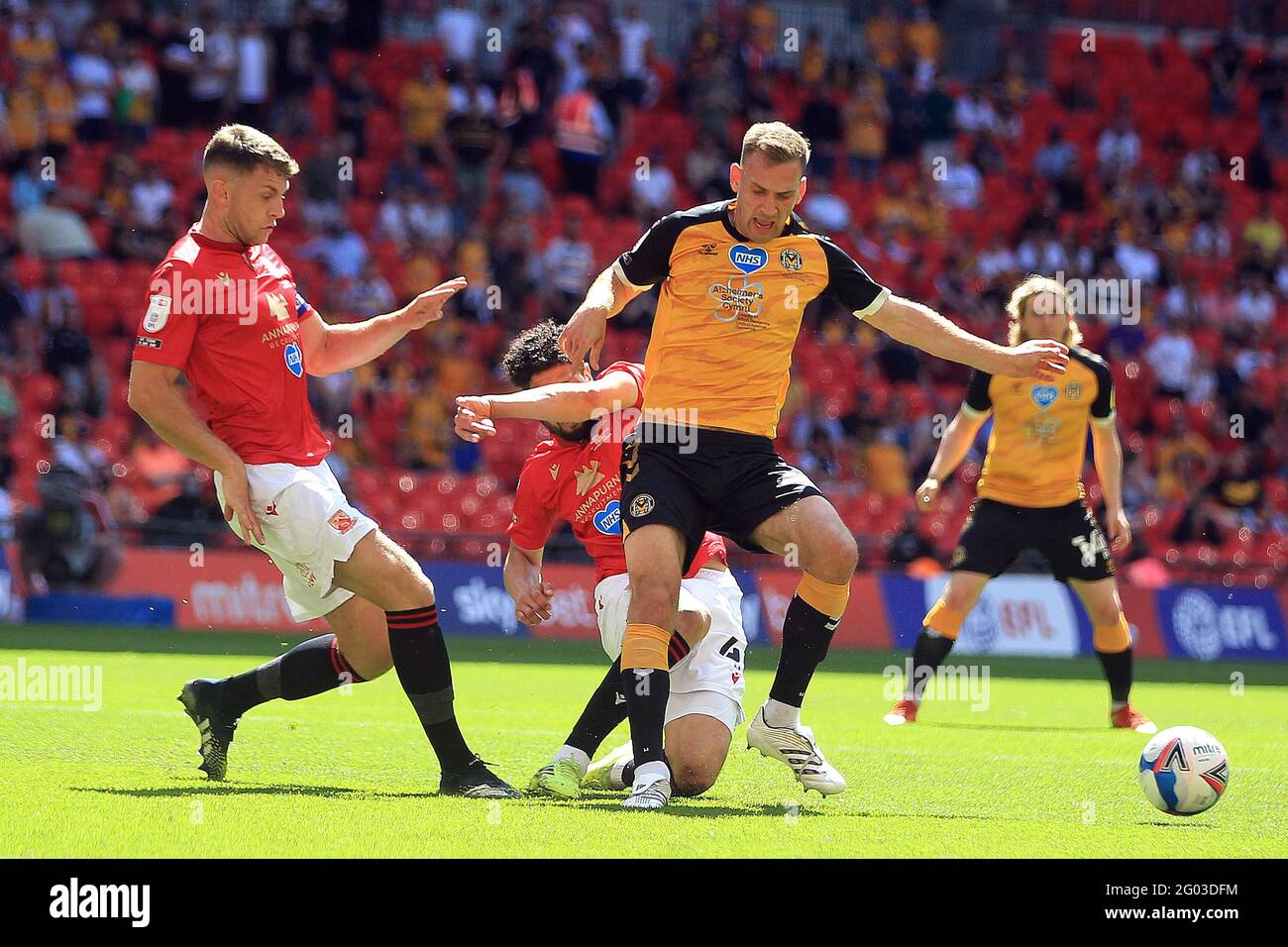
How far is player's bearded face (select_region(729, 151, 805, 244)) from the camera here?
6.38m

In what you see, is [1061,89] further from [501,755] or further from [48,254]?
[501,755]

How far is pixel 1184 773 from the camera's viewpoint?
20.8 feet

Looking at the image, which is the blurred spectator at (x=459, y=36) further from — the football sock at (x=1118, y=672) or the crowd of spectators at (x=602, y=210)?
the football sock at (x=1118, y=672)

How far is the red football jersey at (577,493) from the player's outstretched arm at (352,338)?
74 centimetres

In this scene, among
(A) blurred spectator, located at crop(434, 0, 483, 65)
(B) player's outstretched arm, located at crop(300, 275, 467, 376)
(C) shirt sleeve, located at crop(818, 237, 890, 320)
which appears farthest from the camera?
(A) blurred spectator, located at crop(434, 0, 483, 65)

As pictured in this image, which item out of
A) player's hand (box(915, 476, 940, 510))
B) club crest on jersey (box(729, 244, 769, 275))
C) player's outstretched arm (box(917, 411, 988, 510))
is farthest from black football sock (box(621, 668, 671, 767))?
player's outstretched arm (box(917, 411, 988, 510))

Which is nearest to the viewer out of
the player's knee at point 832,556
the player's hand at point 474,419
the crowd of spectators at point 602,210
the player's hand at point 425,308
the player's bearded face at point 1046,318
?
the player's hand at point 474,419

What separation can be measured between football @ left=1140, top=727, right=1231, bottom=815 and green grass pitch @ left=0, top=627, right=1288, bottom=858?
0.08 m

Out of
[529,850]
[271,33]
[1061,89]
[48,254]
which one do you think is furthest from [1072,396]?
[1061,89]

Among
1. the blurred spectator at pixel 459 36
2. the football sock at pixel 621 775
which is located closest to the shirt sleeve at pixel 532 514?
the football sock at pixel 621 775

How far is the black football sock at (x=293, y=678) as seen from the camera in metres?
6.81

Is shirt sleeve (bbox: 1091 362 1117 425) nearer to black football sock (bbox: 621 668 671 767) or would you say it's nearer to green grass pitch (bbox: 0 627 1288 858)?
green grass pitch (bbox: 0 627 1288 858)

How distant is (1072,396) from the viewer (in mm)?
10188

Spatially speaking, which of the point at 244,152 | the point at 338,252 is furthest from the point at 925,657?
the point at 338,252
